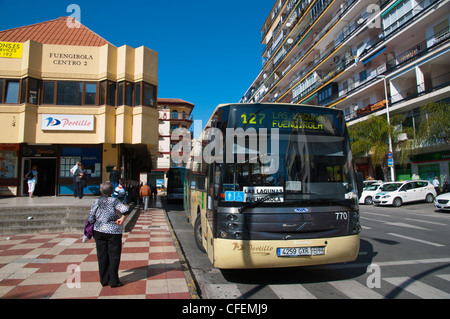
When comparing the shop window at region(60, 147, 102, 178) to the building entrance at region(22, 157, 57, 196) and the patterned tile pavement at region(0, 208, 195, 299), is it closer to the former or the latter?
the building entrance at region(22, 157, 57, 196)

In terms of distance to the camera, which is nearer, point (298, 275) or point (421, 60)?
point (298, 275)

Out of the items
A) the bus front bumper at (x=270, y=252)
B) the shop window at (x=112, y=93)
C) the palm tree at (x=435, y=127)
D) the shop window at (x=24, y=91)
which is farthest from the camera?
the palm tree at (x=435, y=127)

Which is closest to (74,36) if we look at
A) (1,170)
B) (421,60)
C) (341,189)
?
(1,170)

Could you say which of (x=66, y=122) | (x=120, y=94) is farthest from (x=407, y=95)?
(x=66, y=122)

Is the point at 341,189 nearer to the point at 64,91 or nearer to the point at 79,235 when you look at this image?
the point at 79,235

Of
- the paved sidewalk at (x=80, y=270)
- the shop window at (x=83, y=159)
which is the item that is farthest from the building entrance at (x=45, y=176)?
the paved sidewalk at (x=80, y=270)

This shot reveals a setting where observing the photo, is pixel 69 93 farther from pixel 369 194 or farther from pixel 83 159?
pixel 369 194

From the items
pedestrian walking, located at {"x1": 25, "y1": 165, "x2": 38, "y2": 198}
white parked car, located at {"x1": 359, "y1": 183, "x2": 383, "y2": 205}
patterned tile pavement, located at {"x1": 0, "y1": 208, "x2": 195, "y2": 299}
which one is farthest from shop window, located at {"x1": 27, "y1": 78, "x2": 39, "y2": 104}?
white parked car, located at {"x1": 359, "y1": 183, "x2": 383, "y2": 205}

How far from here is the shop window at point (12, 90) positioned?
47.6 ft

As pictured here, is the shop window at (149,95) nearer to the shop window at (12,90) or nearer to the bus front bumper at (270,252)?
the shop window at (12,90)

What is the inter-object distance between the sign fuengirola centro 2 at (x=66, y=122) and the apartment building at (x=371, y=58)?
24042 mm

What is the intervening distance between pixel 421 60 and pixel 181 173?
69.8 ft

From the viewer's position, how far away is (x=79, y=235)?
890 cm

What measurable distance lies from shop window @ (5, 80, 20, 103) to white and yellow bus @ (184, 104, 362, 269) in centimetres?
1387
